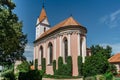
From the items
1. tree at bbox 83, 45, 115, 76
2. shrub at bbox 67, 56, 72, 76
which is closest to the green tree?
tree at bbox 83, 45, 115, 76

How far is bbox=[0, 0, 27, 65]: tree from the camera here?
2109 centimetres

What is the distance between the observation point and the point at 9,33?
21.7 meters

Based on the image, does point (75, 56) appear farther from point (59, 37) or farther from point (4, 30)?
point (4, 30)

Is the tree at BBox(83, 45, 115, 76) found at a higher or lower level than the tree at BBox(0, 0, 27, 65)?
lower

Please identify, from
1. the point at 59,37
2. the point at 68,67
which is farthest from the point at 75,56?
the point at 59,37

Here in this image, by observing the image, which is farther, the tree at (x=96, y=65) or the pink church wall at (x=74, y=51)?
the pink church wall at (x=74, y=51)

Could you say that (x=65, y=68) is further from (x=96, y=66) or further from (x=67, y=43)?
(x=96, y=66)

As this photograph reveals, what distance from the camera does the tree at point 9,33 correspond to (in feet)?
69.2

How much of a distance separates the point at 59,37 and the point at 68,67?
274 inches

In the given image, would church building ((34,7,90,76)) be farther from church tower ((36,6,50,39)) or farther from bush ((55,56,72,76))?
church tower ((36,6,50,39))

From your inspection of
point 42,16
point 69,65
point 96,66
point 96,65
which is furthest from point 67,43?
point 42,16

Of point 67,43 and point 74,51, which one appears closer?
point 74,51

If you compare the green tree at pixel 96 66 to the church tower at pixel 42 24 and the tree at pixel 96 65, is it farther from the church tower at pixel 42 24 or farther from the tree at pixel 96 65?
the church tower at pixel 42 24

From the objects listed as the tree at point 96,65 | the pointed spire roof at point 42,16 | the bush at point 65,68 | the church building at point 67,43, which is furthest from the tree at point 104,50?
the tree at point 96,65
